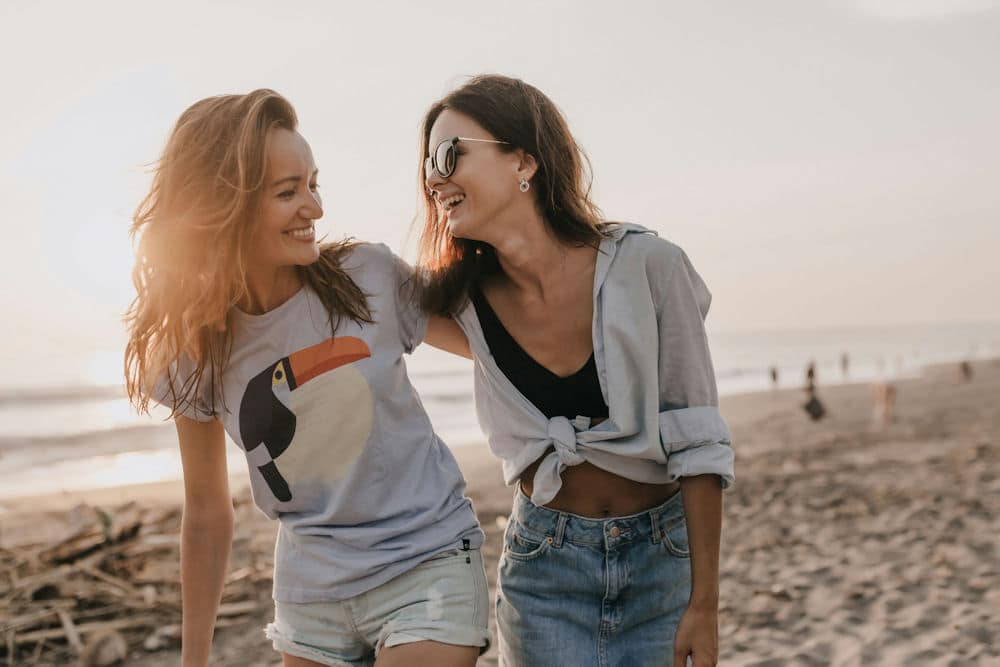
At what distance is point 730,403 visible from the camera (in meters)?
23.7

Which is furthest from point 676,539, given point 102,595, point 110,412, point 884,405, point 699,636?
point 110,412

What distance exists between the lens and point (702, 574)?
2.54 m

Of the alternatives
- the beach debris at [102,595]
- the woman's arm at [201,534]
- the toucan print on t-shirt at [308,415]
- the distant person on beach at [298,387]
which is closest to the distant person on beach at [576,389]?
the distant person on beach at [298,387]

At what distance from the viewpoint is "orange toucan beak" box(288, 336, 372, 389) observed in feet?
8.16

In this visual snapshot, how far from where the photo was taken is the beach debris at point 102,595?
5.02 meters

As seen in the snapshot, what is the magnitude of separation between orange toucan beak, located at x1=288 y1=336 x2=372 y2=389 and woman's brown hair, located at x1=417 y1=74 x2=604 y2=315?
1.15 ft

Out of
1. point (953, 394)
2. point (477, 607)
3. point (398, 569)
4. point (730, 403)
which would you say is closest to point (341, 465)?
point (398, 569)

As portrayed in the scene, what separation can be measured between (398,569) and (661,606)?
2.83ft

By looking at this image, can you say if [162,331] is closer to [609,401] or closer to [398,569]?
[398,569]

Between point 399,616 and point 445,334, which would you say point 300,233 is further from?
point 399,616

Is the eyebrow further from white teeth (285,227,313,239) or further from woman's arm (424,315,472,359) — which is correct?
woman's arm (424,315,472,359)

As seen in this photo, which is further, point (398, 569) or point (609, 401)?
point (609, 401)

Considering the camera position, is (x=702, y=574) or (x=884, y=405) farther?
(x=884, y=405)

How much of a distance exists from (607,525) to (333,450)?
876 mm
